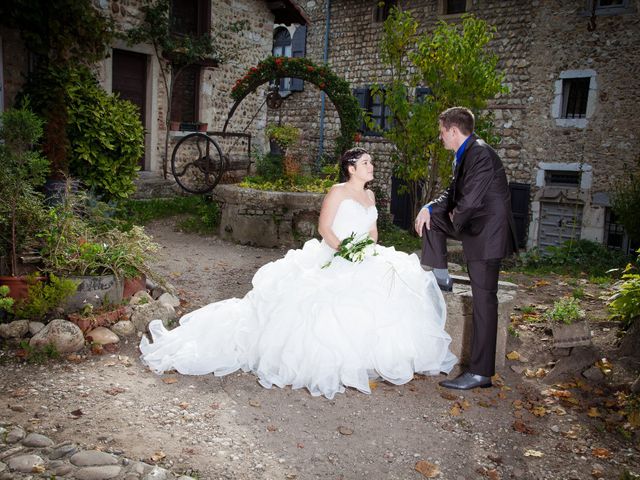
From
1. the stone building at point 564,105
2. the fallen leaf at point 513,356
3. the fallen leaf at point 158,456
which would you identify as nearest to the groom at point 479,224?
the fallen leaf at point 513,356

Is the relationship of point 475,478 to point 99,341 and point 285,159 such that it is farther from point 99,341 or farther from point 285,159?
point 285,159

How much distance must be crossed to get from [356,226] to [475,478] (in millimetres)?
2373

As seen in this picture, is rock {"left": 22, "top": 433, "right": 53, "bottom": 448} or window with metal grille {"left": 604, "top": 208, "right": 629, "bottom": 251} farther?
window with metal grille {"left": 604, "top": 208, "right": 629, "bottom": 251}

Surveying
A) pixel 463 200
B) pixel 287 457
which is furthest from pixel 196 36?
pixel 287 457

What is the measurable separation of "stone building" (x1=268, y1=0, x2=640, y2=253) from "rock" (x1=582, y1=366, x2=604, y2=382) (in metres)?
9.28

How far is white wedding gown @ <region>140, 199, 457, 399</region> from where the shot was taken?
421 centimetres

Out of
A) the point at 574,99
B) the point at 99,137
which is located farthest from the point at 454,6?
the point at 99,137

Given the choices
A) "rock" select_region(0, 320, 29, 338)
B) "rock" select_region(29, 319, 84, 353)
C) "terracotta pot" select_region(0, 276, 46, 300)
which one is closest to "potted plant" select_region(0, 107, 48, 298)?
"terracotta pot" select_region(0, 276, 46, 300)

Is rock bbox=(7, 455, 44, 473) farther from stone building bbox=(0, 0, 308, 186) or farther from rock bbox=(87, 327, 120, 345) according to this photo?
stone building bbox=(0, 0, 308, 186)

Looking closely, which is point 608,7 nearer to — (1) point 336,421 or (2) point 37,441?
(1) point 336,421

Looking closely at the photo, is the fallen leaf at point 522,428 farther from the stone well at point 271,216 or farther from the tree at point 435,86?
the tree at point 435,86

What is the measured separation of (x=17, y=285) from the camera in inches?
189

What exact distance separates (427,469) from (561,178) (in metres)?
13.1

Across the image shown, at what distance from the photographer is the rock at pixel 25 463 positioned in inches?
115
